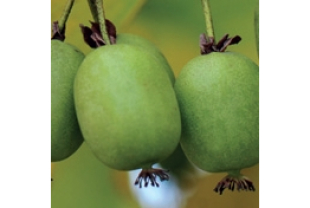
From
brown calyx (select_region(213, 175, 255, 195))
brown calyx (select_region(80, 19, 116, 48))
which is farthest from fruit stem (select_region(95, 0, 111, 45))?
brown calyx (select_region(213, 175, 255, 195))

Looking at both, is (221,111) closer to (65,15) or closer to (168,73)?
(168,73)

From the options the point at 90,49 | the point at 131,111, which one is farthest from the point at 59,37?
the point at 131,111

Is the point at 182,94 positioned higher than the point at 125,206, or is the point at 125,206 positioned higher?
the point at 182,94

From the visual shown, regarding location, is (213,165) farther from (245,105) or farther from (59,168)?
(59,168)

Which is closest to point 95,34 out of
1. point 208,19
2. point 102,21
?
point 102,21

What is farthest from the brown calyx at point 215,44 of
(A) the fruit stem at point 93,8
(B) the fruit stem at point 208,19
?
(A) the fruit stem at point 93,8
